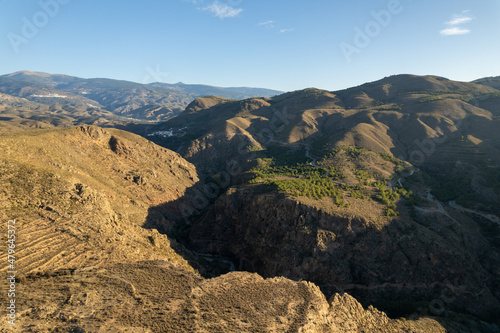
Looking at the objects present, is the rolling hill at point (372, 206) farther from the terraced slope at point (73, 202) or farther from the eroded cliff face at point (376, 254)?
the terraced slope at point (73, 202)

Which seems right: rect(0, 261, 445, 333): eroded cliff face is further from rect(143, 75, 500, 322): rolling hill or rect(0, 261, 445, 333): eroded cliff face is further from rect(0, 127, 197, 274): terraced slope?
rect(143, 75, 500, 322): rolling hill

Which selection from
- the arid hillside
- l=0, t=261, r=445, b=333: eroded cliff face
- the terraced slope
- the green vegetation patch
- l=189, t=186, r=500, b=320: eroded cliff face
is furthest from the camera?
the green vegetation patch

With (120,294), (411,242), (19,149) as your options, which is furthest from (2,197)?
(411,242)

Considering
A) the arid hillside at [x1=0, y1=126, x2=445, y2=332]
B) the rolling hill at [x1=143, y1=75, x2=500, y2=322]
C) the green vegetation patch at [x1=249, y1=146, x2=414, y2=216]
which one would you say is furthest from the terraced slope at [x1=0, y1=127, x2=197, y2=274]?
the green vegetation patch at [x1=249, y1=146, x2=414, y2=216]

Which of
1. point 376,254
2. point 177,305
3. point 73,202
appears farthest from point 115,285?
point 376,254

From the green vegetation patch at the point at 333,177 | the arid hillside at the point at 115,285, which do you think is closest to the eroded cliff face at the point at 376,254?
the green vegetation patch at the point at 333,177

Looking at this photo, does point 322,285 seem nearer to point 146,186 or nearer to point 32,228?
point 32,228

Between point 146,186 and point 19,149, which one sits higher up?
point 19,149

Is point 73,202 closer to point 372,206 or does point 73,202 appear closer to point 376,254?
point 376,254
